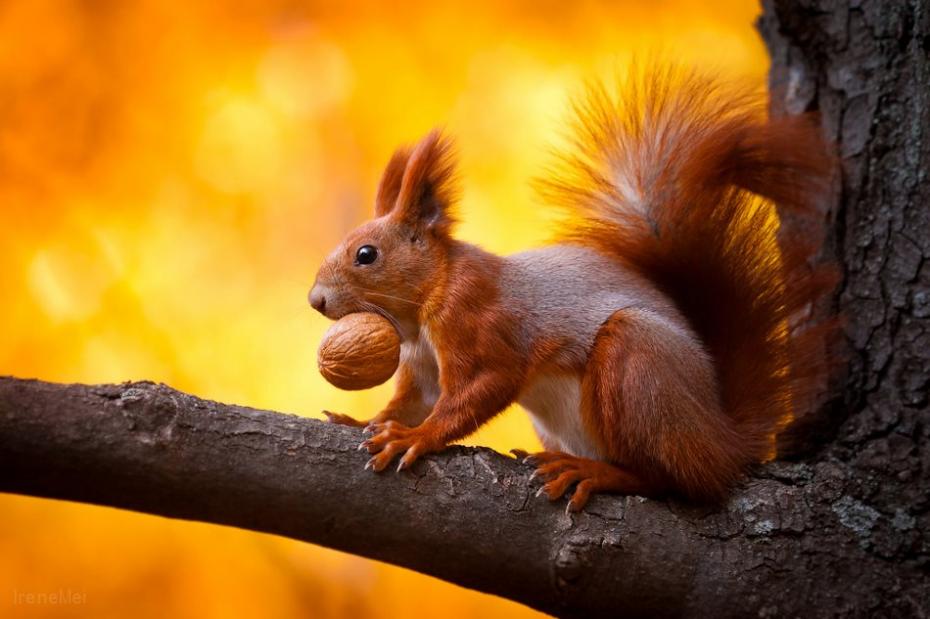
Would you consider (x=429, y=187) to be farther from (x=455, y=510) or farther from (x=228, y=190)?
(x=228, y=190)

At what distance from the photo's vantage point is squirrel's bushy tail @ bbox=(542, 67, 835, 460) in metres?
1.64

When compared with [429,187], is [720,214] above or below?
below

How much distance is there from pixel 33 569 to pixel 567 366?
1.14 meters

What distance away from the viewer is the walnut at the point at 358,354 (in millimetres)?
1451

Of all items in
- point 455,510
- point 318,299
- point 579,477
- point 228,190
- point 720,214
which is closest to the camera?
point 455,510

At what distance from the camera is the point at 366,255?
1585 millimetres

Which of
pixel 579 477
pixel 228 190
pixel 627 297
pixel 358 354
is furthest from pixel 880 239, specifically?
pixel 228 190

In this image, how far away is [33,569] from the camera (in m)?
1.87

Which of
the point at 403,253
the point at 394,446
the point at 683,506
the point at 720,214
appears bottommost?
the point at 683,506

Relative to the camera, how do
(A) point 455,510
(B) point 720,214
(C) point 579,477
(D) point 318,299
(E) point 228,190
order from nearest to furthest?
(A) point 455,510, (C) point 579,477, (D) point 318,299, (B) point 720,214, (E) point 228,190

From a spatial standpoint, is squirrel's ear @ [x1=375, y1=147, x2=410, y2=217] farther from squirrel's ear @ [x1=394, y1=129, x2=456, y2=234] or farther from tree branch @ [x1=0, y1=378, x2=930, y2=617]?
tree branch @ [x1=0, y1=378, x2=930, y2=617]

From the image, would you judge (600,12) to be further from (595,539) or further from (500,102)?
(595,539)

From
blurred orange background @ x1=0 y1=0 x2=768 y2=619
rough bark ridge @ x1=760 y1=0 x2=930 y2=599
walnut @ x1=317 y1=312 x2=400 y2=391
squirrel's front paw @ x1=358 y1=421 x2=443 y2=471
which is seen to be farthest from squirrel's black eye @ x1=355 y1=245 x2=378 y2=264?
rough bark ridge @ x1=760 y1=0 x2=930 y2=599

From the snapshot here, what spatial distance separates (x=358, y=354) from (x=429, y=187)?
1.13 ft
